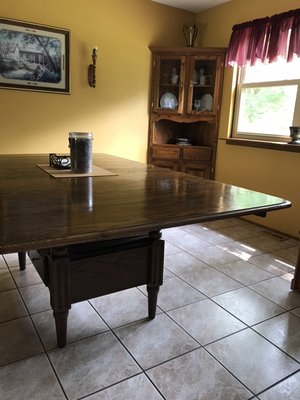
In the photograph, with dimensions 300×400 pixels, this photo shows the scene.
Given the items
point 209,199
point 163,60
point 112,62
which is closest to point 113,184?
point 209,199

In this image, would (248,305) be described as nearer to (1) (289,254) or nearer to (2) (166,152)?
(1) (289,254)

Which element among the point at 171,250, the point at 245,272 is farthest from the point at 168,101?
the point at 245,272

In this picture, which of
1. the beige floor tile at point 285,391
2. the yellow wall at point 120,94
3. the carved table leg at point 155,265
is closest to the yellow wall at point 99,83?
the yellow wall at point 120,94

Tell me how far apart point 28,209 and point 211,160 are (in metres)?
3.13

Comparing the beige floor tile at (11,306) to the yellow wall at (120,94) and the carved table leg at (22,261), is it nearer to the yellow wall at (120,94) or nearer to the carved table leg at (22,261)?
the carved table leg at (22,261)

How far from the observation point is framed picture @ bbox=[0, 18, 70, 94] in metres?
3.15

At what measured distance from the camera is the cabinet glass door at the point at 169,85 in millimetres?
3880

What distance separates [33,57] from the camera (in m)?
3.29

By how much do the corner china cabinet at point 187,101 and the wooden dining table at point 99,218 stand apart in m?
2.11

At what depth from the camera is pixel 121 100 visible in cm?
388

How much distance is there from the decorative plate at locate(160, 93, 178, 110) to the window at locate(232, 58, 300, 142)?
0.74m

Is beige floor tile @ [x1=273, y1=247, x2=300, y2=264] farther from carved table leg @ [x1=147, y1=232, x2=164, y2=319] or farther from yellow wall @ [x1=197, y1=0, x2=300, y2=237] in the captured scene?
carved table leg @ [x1=147, y1=232, x2=164, y2=319]

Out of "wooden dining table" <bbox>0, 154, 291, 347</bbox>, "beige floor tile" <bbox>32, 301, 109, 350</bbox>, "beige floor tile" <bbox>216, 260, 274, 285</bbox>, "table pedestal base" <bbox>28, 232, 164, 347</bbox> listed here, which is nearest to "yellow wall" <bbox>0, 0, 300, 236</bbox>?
"beige floor tile" <bbox>216, 260, 274, 285</bbox>

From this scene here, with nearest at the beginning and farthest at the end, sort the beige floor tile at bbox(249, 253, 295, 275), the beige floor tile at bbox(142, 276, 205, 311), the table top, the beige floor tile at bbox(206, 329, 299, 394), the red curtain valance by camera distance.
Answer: the table top
the beige floor tile at bbox(206, 329, 299, 394)
the beige floor tile at bbox(142, 276, 205, 311)
the beige floor tile at bbox(249, 253, 295, 275)
the red curtain valance
